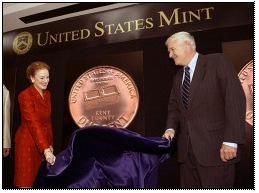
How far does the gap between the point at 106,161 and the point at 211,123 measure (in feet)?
2.66

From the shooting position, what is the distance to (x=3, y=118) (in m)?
2.91

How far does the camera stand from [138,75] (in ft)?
9.16

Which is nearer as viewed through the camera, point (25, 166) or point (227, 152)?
point (227, 152)

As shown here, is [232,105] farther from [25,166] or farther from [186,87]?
[25,166]

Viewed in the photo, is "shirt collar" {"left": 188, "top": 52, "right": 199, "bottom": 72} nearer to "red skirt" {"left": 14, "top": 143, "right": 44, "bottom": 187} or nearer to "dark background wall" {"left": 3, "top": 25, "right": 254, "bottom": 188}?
"dark background wall" {"left": 3, "top": 25, "right": 254, "bottom": 188}

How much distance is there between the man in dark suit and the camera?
5.20ft

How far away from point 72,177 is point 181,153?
32.5 inches

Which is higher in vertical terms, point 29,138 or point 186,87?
point 186,87

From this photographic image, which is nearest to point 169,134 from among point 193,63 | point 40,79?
point 193,63

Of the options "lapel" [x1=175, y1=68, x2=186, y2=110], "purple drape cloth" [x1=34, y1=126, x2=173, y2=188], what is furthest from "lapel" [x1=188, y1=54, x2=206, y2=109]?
"purple drape cloth" [x1=34, y1=126, x2=173, y2=188]

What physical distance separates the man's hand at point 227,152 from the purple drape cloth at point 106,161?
0.41 m

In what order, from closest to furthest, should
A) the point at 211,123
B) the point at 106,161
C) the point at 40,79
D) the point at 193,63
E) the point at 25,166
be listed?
1. the point at 211,123
2. the point at 106,161
3. the point at 193,63
4. the point at 25,166
5. the point at 40,79

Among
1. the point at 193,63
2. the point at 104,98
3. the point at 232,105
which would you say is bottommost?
the point at 232,105

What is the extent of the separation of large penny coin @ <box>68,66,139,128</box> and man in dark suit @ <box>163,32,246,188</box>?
0.96 m
